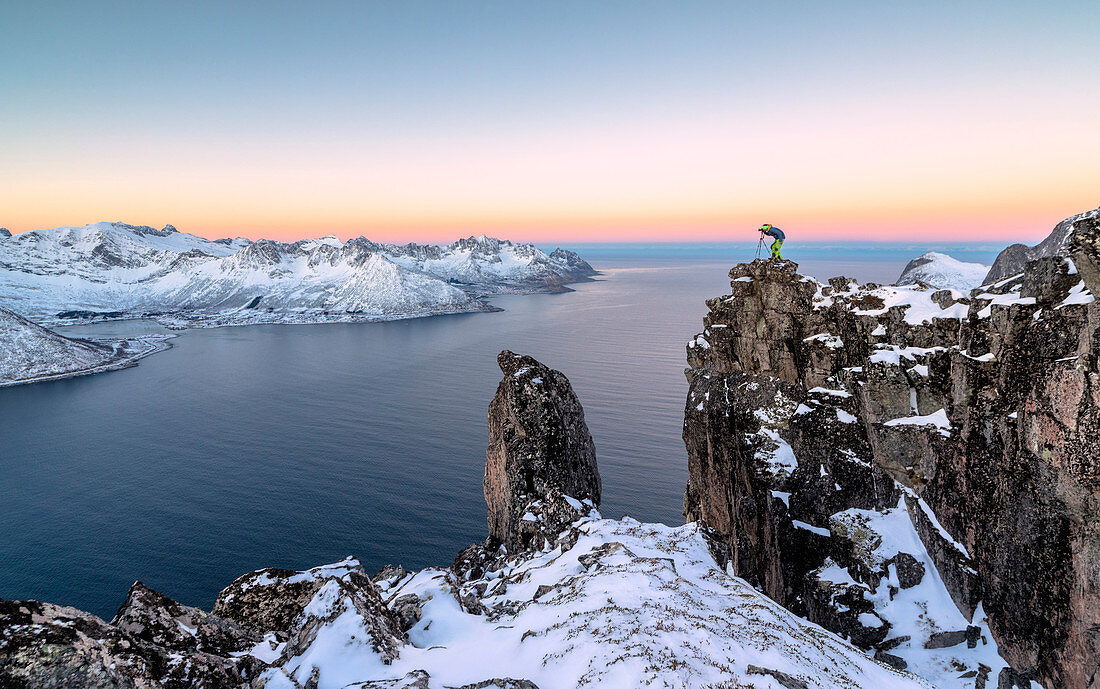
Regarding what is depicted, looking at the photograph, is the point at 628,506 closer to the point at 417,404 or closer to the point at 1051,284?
the point at 1051,284

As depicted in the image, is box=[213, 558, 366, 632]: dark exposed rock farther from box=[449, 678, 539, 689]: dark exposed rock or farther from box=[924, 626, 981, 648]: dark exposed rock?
box=[924, 626, 981, 648]: dark exposed rock

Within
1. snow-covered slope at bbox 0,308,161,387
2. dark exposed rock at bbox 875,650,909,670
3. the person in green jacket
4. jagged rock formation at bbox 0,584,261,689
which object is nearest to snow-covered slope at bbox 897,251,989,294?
the person in green jacket

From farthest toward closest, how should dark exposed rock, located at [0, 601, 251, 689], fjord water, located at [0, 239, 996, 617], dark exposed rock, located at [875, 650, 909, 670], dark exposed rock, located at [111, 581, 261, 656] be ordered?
fjord water, located at [0, 239, 996, 617]
dark exposed rock, located at [875, 650, 909, 670]
dark exposed rock, located at [111, 581, 261, 656]
dark exposed rock, located at [0, 601, 251, 689]

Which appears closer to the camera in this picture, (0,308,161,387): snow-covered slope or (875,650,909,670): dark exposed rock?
(875,650,909,670): dark exposed rock

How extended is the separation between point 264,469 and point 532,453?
73773mm

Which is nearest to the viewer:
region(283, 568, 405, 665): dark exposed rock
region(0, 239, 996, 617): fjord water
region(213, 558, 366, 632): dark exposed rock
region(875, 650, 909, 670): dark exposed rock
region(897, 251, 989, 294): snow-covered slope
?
region(283, 568, 405, 665): dark exposed rock

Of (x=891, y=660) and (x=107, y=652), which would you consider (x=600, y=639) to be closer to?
(x=107, y=652)

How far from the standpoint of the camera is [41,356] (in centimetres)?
17188

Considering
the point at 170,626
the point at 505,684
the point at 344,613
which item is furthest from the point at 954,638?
the point at 170,626

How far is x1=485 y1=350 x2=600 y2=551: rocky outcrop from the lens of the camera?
32.9m

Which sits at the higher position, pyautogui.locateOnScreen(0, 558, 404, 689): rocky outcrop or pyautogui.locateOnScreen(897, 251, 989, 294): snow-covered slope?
pyautogui.locateOnScreen(897, 251, 989, 294): snow-covered slope

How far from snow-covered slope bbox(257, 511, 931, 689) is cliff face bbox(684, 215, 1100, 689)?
11230mm

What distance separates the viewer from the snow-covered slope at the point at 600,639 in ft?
45.2

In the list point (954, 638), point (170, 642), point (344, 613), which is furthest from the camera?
point (954, 638)
